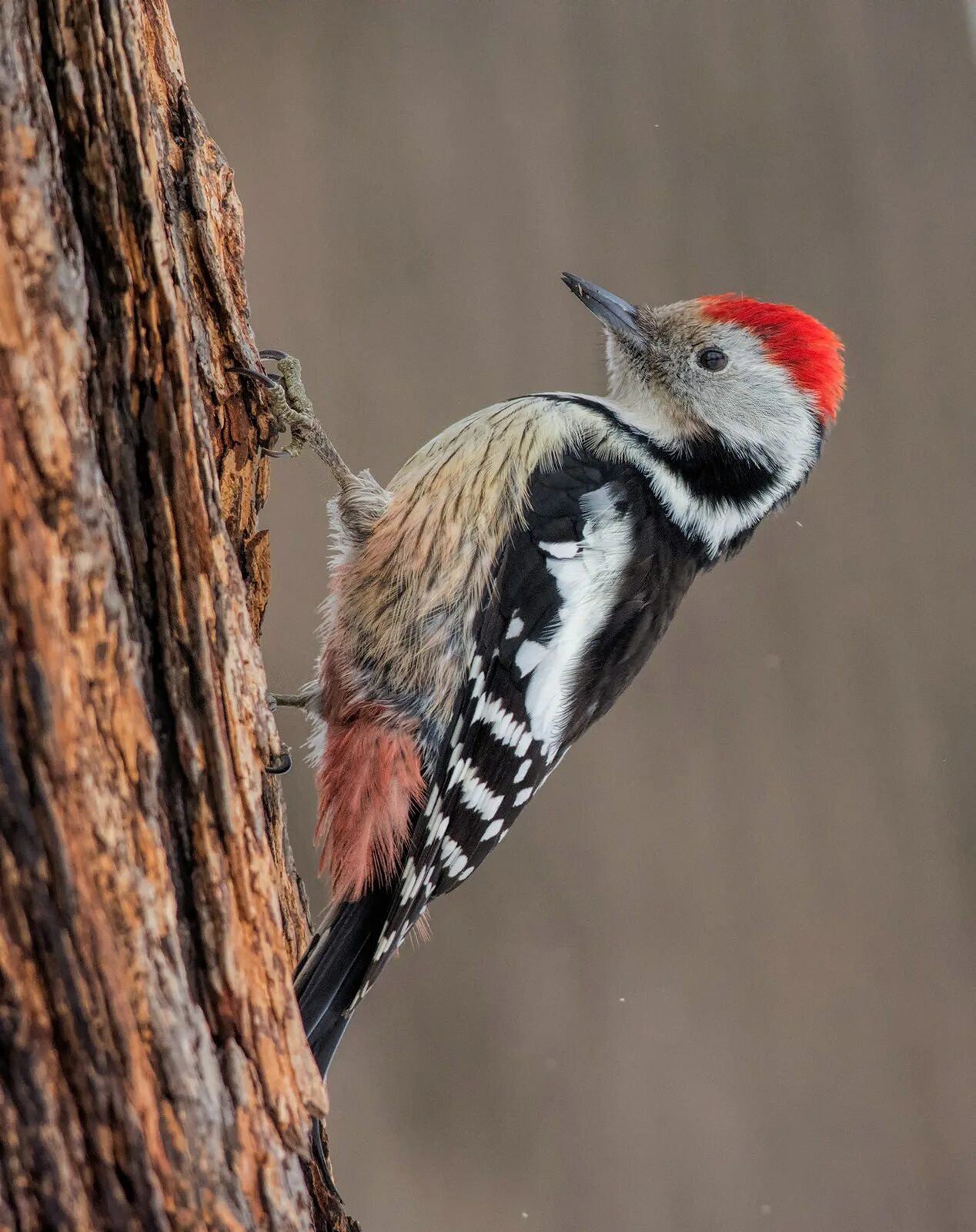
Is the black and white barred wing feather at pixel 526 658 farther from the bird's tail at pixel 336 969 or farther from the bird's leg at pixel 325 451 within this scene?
the bird's leg at pixel 325 451

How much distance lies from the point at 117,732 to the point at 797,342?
53.3 inches

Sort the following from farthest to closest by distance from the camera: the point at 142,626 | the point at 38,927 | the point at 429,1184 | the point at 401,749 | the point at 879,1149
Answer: the point at 879,1149, the point at 429,1184, the point at 401,749, the point at 142,626, the point at 38,927

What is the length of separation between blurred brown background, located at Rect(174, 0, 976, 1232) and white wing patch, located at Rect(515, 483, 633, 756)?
693 mm

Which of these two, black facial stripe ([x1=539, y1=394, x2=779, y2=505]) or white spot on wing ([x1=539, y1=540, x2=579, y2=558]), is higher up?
black facial stripe ([x1=539, y1=394, x2=779, y2=505])

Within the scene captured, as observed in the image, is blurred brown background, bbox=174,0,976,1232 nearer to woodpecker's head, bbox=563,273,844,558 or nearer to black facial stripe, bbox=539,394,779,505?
woodpecker's head, bbox=563,273,844,558

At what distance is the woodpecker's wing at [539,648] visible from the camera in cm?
151

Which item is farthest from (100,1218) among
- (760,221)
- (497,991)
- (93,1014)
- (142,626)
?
(760,221)

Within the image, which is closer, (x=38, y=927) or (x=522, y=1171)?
(x=38, y=927)

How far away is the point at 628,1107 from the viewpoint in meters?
2.32

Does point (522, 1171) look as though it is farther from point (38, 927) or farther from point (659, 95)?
point (659, 95)

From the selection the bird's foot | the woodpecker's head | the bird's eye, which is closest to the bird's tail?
the bird's foot

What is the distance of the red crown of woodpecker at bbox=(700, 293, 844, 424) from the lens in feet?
5.86

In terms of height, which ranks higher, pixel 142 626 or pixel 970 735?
pixel 142 626

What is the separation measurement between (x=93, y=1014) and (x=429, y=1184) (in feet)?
5.67
